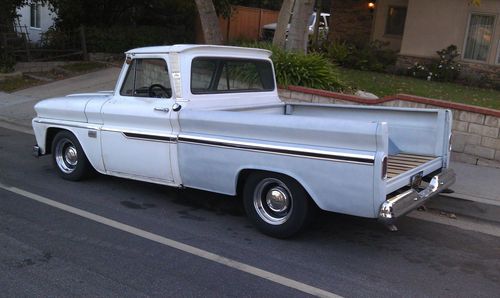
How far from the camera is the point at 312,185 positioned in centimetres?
475

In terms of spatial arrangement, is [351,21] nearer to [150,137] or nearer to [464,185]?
[464,185]

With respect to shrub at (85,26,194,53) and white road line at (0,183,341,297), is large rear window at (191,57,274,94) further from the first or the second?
shrub at (85,26,194,53)

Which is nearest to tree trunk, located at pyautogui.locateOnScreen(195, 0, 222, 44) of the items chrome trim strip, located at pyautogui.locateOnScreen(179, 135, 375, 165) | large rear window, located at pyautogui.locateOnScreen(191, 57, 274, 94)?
large rear window, located at pyautogui.locateOnScreen(191, 57, 274, 94)

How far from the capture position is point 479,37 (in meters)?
16.9

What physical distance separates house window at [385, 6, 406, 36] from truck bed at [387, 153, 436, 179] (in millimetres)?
14841

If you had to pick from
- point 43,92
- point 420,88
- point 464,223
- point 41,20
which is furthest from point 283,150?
point 41,20

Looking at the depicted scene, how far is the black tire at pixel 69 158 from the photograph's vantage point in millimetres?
6796

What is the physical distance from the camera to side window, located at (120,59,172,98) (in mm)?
5926

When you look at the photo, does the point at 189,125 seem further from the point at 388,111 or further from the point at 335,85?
the point at 335,85

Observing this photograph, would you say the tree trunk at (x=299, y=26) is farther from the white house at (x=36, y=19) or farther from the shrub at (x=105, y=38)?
the white house at (x=36, y=19)

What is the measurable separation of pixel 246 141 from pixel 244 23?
18779 millimetres

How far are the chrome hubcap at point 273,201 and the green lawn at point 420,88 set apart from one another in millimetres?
7316

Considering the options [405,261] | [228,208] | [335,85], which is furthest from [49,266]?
[335,85]

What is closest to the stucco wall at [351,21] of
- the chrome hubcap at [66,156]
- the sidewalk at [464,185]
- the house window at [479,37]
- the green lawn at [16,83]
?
the house window at [479,37]
